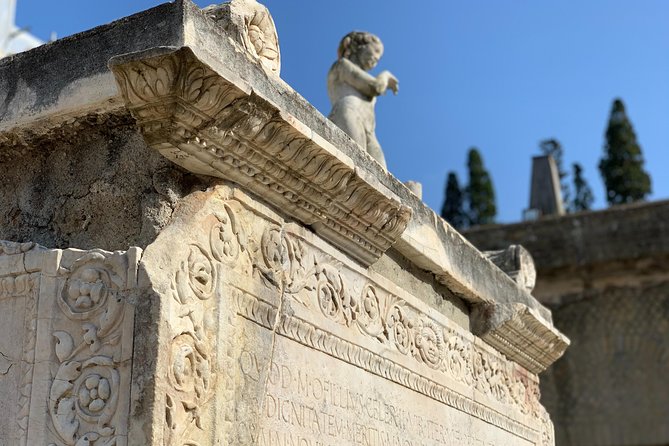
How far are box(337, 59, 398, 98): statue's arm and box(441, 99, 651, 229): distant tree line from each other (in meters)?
16.9

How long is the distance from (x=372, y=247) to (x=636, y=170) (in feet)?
66.4

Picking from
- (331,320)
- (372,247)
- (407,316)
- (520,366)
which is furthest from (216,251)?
(520,366)

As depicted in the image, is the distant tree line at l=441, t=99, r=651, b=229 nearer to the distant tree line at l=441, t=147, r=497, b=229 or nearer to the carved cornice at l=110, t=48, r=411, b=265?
the distant tree line at l=441, t=147, r=497, b=229

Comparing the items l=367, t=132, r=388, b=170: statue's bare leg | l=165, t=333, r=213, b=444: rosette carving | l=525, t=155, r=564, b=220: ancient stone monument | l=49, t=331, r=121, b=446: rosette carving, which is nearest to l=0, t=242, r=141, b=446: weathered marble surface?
l=49, t=331, r=121, b=446: rosette carving

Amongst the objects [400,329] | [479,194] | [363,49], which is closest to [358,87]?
[363,49]

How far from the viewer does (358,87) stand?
19.2ft

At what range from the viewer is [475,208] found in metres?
25.1

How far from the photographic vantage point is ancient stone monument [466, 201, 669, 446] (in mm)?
12344

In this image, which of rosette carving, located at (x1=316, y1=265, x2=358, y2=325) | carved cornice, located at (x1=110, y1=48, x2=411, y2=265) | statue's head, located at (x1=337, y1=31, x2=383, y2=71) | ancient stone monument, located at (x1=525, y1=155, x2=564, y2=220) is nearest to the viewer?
carved cornice, located at (x1=110, y1=48, x2=411, y2=265)

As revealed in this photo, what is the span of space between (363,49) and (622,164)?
17884 millimetres

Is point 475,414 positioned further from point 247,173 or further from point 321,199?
point 247,173

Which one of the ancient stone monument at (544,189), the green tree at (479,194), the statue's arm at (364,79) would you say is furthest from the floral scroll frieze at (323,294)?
the green tree at (479,194)

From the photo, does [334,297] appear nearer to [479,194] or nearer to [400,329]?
[400,329]

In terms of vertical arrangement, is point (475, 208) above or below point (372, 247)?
above
